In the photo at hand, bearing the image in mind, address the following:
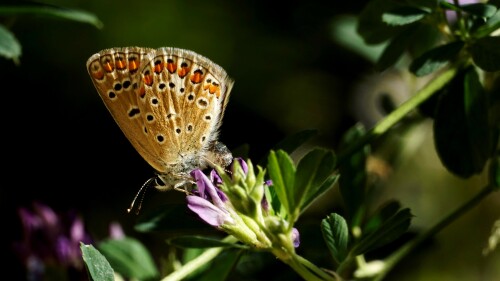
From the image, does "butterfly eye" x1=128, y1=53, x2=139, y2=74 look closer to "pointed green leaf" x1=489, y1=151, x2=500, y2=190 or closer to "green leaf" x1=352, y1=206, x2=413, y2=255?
"green leaf" x1=352, y1=206, x2=413, y2=255

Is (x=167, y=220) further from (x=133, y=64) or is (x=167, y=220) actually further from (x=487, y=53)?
(x=487, y=53)

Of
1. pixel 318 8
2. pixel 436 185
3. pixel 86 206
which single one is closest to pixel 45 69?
pixel 86 206

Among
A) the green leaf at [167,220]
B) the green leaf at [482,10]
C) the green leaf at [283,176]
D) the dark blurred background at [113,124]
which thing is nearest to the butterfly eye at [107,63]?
the green leaf at [167,220]

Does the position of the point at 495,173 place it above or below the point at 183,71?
below

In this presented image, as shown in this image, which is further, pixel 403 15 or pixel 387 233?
pixel 403 15

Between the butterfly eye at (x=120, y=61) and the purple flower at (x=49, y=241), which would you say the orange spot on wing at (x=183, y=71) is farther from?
the purple flower at (x=49, y=241)

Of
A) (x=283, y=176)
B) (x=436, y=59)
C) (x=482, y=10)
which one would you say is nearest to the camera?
(x=283, y=176)

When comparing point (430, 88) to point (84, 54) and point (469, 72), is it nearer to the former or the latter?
point (469, 72)

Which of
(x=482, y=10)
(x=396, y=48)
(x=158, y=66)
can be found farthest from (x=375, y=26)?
(x=158, y=66)
